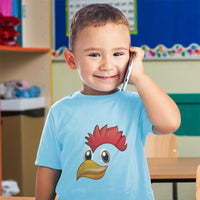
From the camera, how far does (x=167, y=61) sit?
10.0 feet

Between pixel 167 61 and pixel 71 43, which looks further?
pixel 167 61

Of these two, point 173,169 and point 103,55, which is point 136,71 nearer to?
point 103,55

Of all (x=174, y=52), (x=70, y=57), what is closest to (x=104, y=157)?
(x=70, y=57)

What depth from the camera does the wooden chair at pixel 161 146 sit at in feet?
7.12

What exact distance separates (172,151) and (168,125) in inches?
56.1

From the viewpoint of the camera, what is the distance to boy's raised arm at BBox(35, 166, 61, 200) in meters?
0.89

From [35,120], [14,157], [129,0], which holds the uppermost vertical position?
[129,0]

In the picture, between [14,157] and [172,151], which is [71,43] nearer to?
[172,151]

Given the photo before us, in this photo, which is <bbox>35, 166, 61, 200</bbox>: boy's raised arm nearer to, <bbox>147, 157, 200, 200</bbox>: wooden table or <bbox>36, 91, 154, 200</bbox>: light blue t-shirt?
<bbox>36, 91, 154, 200</bbox>: light blue t-shirt

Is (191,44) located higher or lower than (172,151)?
higher

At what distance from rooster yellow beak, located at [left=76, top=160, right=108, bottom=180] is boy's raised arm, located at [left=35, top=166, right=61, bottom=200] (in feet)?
0.33

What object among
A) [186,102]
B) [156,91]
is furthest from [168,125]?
[186,102]

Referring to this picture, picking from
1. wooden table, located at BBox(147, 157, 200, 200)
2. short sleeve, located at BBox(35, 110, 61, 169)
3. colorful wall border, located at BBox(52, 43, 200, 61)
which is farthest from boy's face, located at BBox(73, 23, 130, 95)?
colorful wall border, located at BBox(52, 43, 200, 61)

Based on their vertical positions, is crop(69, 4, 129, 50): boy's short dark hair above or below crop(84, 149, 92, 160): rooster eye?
above
